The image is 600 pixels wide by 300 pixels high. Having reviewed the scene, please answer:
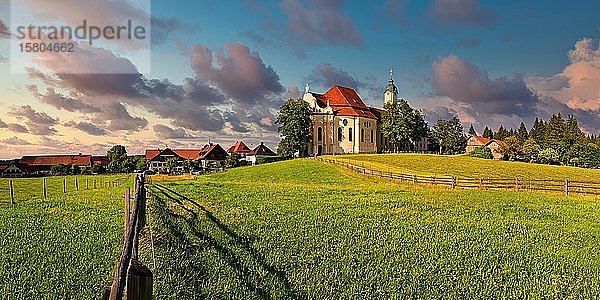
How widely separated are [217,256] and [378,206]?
1322cm

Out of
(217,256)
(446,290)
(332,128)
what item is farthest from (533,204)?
(332,128)

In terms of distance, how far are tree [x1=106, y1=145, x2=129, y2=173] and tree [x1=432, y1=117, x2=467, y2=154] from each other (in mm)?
73084

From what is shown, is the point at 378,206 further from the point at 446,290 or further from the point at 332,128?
the point at 332,128

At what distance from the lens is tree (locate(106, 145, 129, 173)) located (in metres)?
74.8

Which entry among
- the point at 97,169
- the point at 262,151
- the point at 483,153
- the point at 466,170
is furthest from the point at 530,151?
the point at 97,169

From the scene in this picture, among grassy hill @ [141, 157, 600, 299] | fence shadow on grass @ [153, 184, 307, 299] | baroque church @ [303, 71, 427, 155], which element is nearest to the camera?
fence shadow on grass @ [153, 184, 307, 299]

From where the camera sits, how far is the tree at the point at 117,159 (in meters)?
74.8

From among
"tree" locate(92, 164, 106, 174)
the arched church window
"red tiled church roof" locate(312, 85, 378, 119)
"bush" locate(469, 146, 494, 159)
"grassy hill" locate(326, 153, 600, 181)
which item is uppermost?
"red tiled church roof" locate(312, 85, 378, 119)

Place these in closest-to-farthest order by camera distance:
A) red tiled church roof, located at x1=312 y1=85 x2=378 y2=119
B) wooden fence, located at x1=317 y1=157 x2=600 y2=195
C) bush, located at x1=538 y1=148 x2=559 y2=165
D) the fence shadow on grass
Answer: the fence shadow on grass, wooden fence, located at x1=317 y1=157 x2=600 y2=195, bush, located at x1=538 y1=148 x2=559 y2=165, red tiled church roof, located at x1=312 y1=85 x2=378 y2=119

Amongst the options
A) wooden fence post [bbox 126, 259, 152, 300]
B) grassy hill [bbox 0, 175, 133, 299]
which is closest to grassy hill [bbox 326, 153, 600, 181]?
grassy hill [bbox 0, 175, 133, 299]

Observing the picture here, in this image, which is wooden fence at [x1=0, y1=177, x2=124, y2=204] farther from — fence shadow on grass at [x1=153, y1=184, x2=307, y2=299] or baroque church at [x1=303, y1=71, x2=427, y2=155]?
baroque church at [x1=303, y1=71, x2=427, y2=155]

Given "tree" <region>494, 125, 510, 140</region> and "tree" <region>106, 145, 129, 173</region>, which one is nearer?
"tree" <region>106, 145, 129, 173</region>

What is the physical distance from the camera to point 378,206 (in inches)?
880

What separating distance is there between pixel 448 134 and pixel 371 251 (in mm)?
109829
